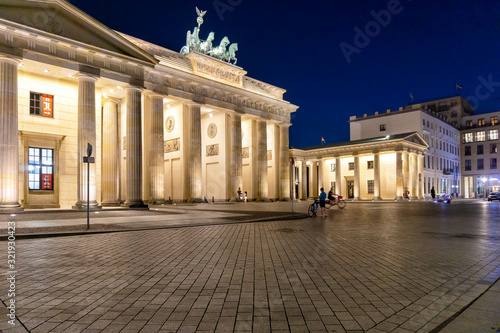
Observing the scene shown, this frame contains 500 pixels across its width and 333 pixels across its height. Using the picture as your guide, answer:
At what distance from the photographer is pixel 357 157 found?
57.7 metres

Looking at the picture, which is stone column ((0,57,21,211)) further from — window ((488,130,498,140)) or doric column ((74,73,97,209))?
window ((488,130,498,140))

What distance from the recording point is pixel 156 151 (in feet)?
109

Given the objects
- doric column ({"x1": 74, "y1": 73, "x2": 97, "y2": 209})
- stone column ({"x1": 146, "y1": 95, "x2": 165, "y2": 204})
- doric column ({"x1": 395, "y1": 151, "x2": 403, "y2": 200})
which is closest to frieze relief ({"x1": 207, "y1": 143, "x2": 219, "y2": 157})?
stone column ({"x1": 146, "y1": 95, "x2": 165, "y2": 204})

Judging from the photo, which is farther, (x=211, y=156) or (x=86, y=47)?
(x=211, y=156)

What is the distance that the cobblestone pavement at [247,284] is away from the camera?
386 centimetres

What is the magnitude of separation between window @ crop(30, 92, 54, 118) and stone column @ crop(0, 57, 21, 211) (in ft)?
14.0

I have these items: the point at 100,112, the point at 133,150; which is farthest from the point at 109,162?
the point at 100,112

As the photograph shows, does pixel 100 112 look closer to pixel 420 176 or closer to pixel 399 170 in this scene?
pixel 399 170

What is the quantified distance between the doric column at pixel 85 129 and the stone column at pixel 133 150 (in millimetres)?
3344

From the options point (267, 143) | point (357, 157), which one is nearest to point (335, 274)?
point (267, 143)

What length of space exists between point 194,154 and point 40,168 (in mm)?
15296

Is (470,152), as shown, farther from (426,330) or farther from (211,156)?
(426,330)

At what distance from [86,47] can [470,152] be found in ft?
292

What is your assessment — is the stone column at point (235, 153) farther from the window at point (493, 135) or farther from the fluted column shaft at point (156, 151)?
the window at point (493, 135)
